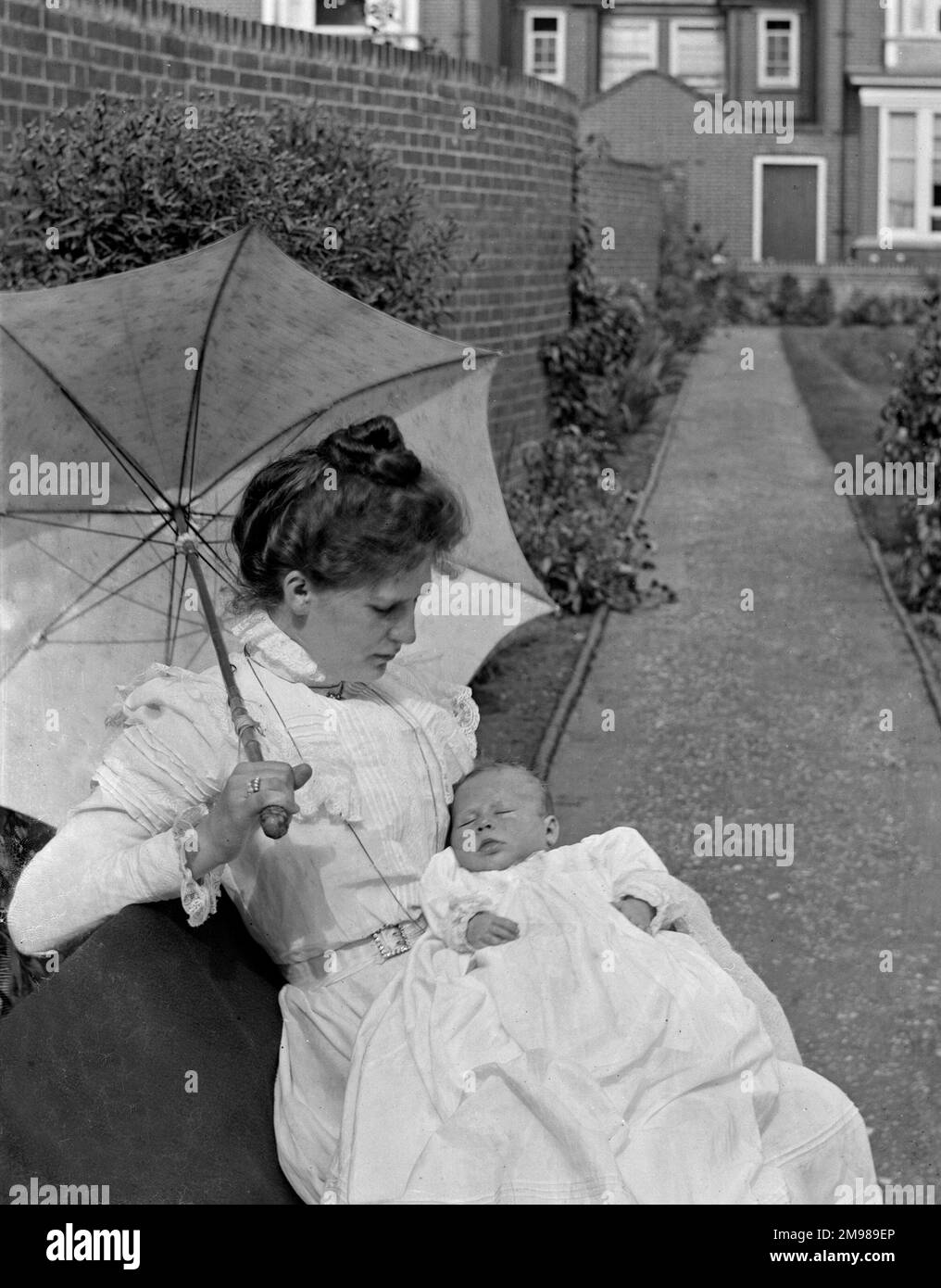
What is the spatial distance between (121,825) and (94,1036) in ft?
1.06

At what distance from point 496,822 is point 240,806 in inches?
27.9

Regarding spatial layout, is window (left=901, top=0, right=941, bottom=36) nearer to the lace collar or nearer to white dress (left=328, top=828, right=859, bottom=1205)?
the lace collar

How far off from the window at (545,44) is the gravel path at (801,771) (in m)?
22.5

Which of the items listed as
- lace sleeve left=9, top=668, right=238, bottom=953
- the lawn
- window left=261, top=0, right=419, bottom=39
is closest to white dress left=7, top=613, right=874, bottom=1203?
lace sleeve left=9, top=668, right=238, bottom=953

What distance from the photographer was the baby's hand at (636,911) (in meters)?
2.88

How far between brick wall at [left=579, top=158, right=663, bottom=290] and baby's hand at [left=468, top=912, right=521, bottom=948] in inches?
588

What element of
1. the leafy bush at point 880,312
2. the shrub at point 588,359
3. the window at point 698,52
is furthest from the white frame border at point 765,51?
the shrub at point 588,359

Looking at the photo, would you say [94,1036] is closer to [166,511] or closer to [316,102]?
[166,511]

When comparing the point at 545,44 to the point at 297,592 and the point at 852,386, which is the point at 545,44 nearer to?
the point at 852,386

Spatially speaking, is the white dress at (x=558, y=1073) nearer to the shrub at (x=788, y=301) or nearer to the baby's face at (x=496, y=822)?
the baby's face at (x=496, y=822)

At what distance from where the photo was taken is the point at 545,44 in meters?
31.8

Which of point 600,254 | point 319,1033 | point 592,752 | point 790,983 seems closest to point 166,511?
point 319,1033

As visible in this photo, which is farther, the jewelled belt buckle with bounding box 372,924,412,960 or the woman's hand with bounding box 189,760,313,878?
the jewelled belt buckle with bounding box 372,924,412,960

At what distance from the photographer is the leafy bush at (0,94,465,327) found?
19.1ft
